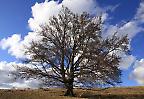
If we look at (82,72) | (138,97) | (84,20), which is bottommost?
(138,97)

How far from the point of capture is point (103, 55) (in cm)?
4653

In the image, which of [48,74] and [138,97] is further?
[48,74]

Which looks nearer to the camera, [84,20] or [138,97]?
[138,97]

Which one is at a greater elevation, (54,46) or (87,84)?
(54,46)

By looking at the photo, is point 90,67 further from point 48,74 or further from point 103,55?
point 48,74

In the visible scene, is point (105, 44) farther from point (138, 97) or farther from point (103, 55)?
point (138, 97)

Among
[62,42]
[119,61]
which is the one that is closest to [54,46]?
[62,42]

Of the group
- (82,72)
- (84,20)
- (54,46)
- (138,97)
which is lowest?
(138,97)

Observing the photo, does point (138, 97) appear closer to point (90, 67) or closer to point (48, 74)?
point (90, 67)

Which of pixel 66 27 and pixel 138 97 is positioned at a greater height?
pixel 66 27

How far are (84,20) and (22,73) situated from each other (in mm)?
10052

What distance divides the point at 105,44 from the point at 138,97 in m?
Result: 7.67

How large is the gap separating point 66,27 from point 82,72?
6004mm

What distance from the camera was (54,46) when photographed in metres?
48.1
